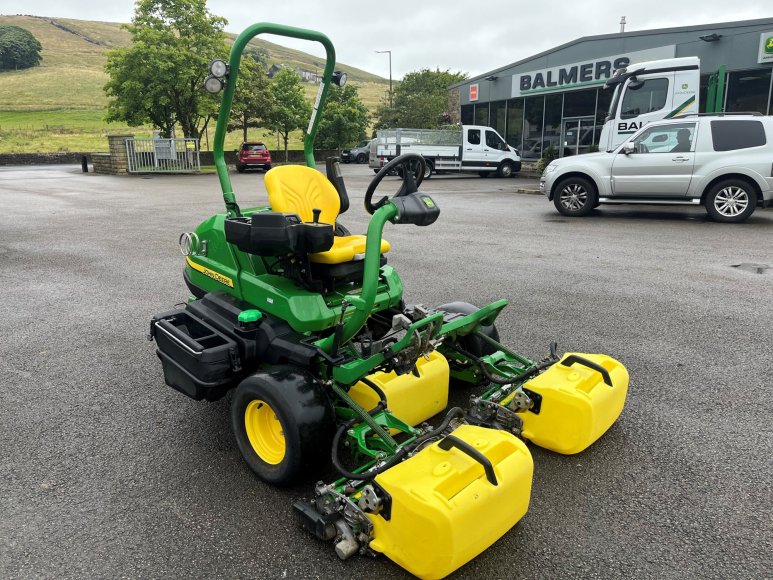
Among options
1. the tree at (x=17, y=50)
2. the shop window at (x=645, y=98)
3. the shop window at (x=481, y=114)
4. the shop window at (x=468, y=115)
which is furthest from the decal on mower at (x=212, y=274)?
the tree at (x=17, y=50)

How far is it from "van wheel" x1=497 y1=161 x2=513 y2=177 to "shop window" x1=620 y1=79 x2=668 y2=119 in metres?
9.41

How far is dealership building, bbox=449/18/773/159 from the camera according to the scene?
18141 millimetres

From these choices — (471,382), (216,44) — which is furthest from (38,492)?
(216,44)

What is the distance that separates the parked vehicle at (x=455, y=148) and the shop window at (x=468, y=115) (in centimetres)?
599

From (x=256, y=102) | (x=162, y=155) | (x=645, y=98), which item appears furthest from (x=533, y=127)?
(x=256, y=102)

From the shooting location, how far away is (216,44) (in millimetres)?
30406

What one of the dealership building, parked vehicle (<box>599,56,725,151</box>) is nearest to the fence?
the dealership building

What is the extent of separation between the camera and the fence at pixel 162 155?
86.7 feet

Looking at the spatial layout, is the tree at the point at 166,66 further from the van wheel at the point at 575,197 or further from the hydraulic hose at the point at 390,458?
the hydraulic hose at the point at 390,458

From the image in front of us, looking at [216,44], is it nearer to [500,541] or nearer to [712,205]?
[712,205]

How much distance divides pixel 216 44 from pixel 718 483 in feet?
107

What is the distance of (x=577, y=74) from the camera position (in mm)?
22750

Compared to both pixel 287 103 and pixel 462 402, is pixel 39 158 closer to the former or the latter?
pixel 287 103

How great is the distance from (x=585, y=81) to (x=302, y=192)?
2166cm
